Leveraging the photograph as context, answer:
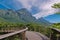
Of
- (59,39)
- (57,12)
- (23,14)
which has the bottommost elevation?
(59,39)

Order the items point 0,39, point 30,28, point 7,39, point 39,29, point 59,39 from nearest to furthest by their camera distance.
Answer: point 0,39
point 7,39
point 59,39
point 39,29
point 30,28

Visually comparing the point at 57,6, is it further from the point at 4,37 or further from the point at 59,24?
the point at 4,37

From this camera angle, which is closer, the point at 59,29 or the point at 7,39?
the point at 7,39

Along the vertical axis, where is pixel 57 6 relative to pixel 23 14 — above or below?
below

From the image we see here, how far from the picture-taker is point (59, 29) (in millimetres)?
11570

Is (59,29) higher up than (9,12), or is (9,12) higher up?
(9,12)

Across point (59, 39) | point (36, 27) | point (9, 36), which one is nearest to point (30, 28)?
point (36, 27)

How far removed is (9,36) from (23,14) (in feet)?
631

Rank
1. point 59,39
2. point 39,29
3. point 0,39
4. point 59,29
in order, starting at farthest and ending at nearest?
point 39,29
point 59,39
point 59,29
point 0,39

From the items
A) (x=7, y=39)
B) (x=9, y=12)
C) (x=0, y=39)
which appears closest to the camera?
(x=0, y=39)

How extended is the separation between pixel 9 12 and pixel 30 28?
148 m

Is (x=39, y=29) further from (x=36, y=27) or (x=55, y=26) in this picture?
(x=55, y=26)

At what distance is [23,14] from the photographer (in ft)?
654

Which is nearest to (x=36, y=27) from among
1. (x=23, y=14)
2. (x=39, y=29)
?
(x=39, y=29)
